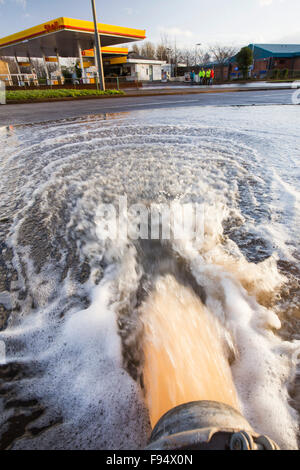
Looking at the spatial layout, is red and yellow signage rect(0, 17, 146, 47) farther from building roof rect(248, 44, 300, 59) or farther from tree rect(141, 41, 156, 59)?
tree rect(141, 41, 156, 59)

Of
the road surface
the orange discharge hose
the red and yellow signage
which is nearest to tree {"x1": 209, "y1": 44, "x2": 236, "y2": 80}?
the red and yellow signage

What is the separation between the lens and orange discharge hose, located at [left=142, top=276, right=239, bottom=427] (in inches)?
40.2

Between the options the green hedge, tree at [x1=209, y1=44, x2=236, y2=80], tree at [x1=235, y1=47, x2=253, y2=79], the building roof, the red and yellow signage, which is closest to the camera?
the green hedge

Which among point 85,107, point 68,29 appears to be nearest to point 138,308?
point 85,107

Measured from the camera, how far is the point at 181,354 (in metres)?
1.20

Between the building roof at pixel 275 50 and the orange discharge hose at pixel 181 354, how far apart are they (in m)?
47.6

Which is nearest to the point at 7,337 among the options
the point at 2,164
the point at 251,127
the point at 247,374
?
the point at 247,374

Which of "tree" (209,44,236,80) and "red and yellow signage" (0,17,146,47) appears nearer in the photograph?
"red and yellow signage" (0,17,146,47)

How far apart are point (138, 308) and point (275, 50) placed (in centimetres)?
4964

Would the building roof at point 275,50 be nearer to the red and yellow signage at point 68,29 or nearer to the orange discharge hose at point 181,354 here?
the red and yellow signage at point 68,29

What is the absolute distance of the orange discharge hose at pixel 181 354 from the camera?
102 centimetres

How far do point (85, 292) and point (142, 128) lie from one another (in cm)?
516

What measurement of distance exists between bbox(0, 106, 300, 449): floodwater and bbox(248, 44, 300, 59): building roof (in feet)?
150

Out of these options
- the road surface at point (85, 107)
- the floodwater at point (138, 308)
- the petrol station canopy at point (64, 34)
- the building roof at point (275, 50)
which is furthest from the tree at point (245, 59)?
the floodwater at point (138, 308)
